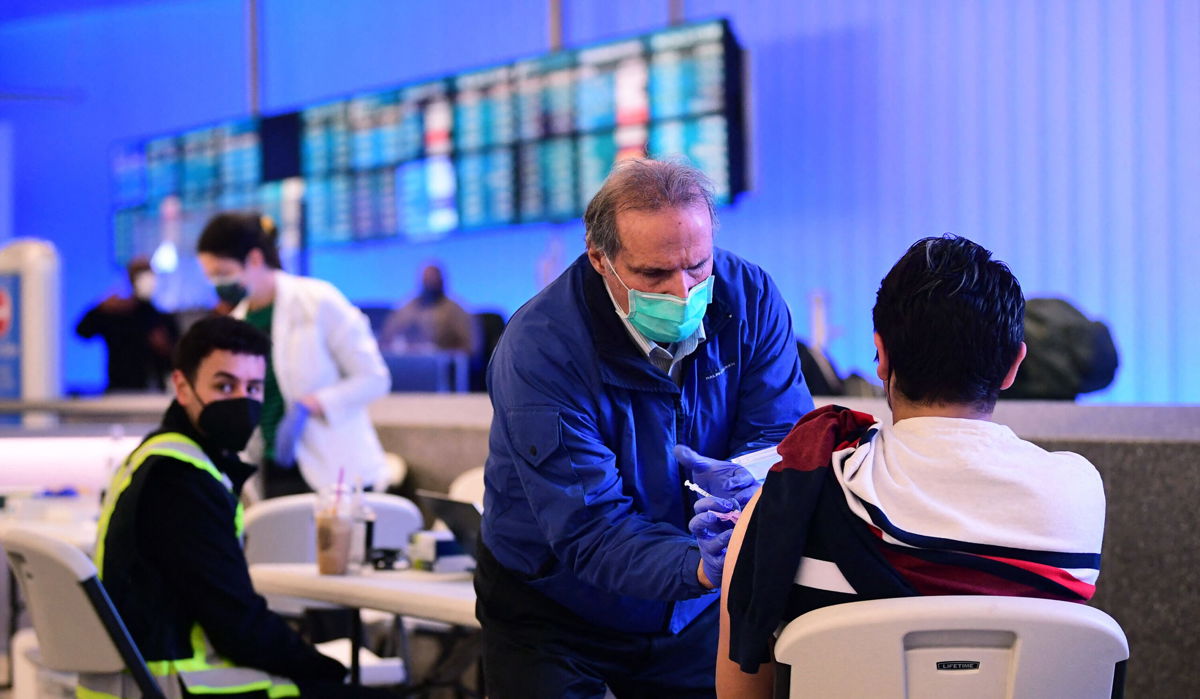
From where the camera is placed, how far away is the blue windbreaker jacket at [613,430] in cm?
175

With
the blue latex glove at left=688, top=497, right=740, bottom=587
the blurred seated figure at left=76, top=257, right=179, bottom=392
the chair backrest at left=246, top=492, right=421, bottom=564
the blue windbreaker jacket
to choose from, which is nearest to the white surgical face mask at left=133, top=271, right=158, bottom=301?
the blurred seated figure at left=76, top=257, right=179, bottom=392

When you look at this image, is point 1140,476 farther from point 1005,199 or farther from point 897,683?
point 1005,199

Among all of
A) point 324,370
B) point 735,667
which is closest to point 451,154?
point 324,370

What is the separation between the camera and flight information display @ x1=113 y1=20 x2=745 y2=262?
616 cm

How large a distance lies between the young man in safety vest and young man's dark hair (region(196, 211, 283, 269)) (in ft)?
4.52

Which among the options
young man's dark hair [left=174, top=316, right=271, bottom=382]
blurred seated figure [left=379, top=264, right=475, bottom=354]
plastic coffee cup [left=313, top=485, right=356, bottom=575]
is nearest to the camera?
young man's dark hair [left=174, top=316, right=271, bottom=382]

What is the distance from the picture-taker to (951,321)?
1417 mm

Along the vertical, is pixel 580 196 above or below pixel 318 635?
above

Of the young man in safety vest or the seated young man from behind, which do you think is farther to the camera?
the young man in safety vest

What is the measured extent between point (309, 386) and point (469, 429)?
2.06 feet

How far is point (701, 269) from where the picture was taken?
1.84m

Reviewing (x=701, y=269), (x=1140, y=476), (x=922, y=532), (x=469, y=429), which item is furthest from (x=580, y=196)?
(x=922, y=532)

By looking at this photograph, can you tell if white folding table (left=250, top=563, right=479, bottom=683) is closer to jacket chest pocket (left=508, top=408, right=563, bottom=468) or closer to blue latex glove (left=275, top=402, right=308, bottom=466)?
jacket chest pocket (left=508, top=408, right=563, bottom=468)

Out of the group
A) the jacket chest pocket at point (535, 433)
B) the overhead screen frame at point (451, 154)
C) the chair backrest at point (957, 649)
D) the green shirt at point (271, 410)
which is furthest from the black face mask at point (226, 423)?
the overhead screen frame at point (451, 154)
